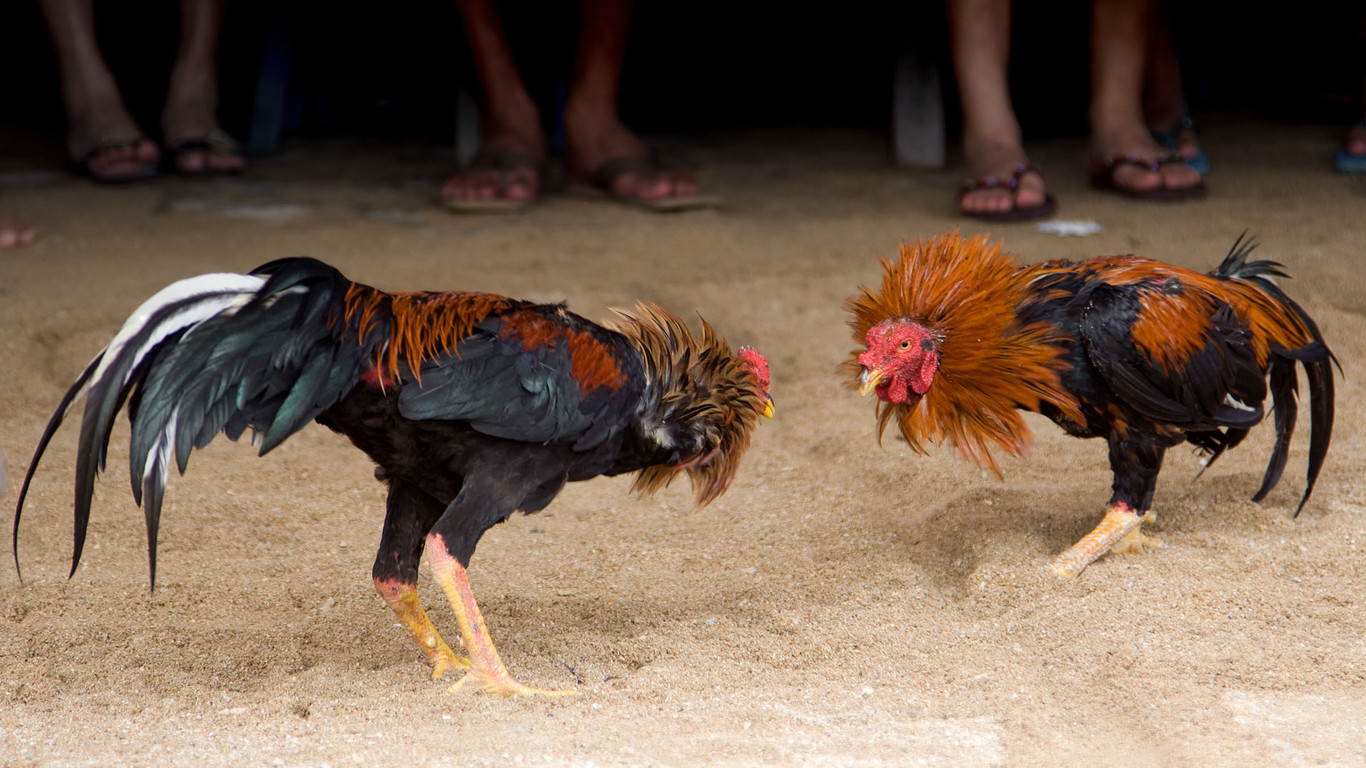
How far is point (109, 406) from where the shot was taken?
205cm

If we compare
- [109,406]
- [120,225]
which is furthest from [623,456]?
[120,225]

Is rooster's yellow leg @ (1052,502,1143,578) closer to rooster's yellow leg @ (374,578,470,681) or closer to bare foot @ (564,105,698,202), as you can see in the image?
rooster's yellow leg @ (374,578,470,681)

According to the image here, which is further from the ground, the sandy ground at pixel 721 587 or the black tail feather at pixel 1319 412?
the black tail feather at pixel 1319 412

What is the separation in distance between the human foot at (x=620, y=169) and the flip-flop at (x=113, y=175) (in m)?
1.90

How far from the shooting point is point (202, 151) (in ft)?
18.5

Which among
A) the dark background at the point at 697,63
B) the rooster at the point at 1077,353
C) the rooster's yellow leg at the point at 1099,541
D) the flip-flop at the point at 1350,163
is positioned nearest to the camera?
the rooster at the point at 1077,353

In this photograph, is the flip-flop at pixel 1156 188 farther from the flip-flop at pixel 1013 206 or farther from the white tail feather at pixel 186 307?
the white tail feather at pixel 186 307

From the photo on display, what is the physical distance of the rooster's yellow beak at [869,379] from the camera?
2.65 m

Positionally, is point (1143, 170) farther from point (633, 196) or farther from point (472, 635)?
point (472, 635)

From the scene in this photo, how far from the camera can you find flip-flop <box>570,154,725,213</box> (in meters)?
5.27

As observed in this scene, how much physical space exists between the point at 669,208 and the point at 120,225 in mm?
2266

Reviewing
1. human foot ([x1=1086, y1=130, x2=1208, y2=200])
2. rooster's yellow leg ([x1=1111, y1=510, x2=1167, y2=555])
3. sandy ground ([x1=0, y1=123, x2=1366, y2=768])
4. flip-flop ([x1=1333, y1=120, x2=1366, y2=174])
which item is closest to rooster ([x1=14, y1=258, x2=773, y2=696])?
sandy ground ([x1=0, y1=123, x2=1366, y2=768])

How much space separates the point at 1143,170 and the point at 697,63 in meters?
2.97

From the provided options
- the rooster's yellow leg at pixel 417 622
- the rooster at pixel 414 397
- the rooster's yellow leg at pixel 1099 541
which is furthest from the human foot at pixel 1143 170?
the rooster's yellow leg at pixel 417 622
